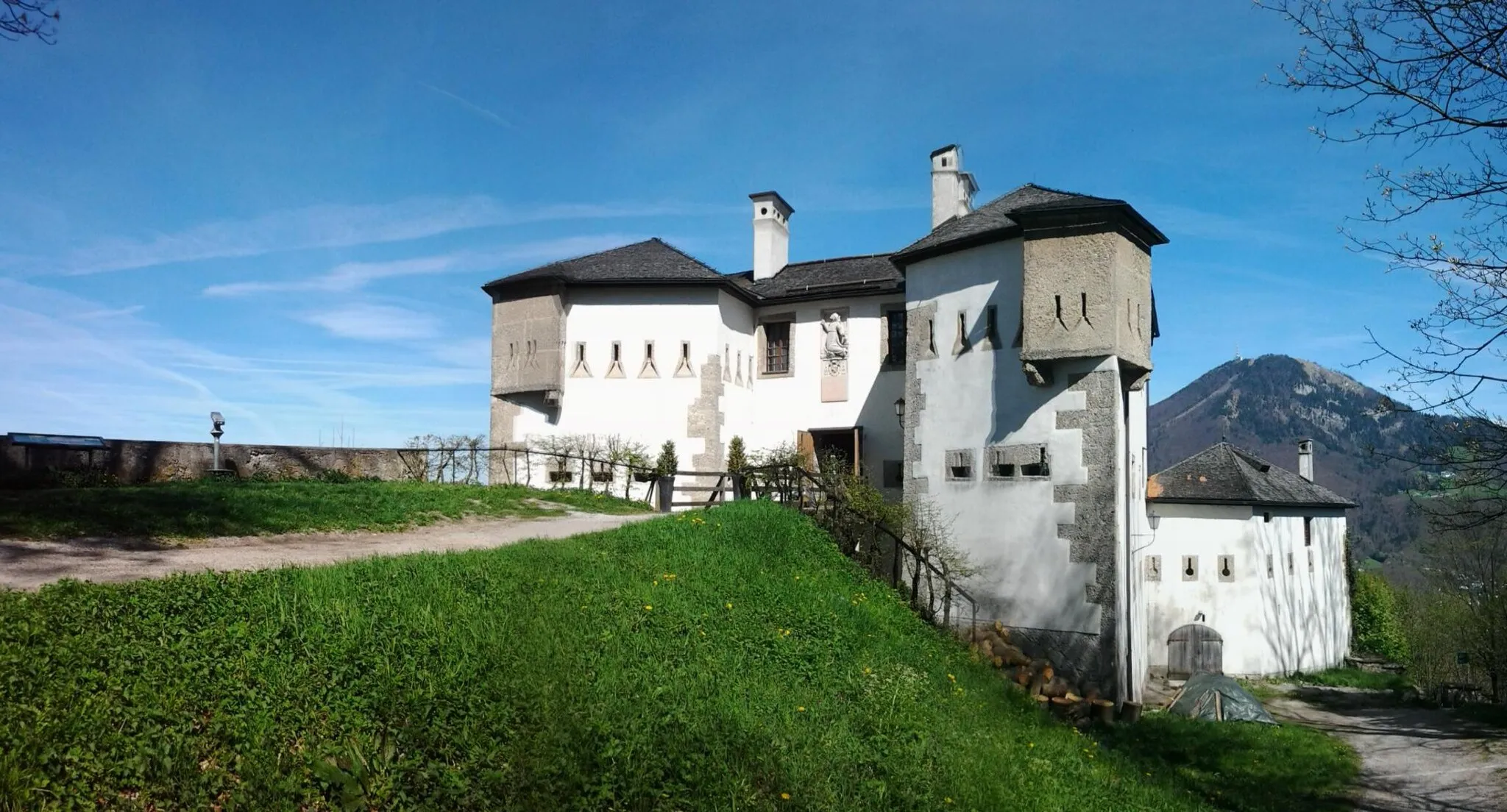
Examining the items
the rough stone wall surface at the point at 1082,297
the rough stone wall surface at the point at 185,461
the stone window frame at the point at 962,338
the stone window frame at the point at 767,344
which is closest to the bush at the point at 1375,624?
the stone window frame at the point at 767,344

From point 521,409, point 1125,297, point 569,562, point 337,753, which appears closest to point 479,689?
point 337,753

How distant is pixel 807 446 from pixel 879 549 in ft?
Result: 27.8

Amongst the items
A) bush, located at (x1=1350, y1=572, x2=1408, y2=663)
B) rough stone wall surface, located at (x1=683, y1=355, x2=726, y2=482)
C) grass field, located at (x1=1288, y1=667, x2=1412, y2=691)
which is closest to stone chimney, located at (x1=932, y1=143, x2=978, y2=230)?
rough stone wall surface, located at (x1=683, y1=355, x2=726, y2=482)

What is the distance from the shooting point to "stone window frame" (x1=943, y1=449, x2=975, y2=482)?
60.4 feet

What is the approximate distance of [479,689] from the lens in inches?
279

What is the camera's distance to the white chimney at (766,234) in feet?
93.2

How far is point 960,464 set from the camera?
18.6 meters

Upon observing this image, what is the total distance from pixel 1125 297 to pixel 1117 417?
232 cm

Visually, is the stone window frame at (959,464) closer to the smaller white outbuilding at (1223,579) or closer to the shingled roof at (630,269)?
the shingled roof at (630,269)

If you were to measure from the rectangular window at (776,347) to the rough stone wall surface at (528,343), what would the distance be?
599cm

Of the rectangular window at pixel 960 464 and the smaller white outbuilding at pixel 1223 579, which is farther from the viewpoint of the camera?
the smaller white outbuilding at pixel 1223 579

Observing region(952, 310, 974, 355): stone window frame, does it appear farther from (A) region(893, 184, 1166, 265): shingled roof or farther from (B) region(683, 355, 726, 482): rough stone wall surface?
(B) region(683, 355, 726, 482): rough stone wall surface

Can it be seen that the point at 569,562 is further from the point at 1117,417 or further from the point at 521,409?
the point at 521,409

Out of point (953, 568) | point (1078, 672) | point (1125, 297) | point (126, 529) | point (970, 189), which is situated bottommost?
point (1078, 672)
